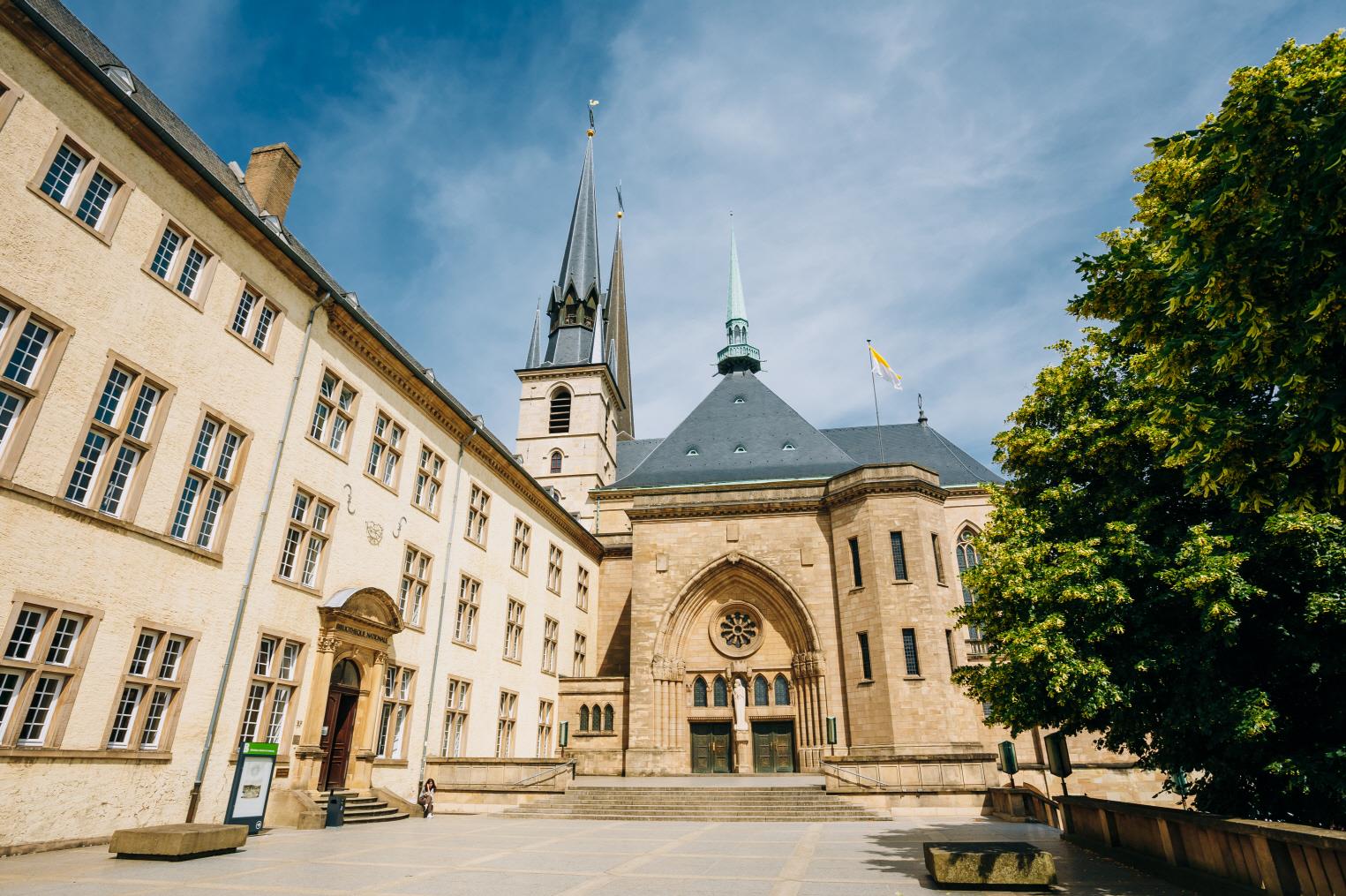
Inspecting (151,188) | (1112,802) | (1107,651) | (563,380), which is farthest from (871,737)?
(563,380)

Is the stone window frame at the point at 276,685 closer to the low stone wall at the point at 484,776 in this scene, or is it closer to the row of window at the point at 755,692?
the low stone wall at the point at 484,776

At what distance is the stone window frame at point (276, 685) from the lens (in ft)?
45.5

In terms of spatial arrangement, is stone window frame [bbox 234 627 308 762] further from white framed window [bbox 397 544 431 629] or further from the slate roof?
the slate roof

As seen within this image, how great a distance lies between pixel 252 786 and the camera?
12.6 m

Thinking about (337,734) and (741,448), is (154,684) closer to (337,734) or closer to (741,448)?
(337,734)

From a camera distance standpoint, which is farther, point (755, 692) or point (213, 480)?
point (755, 692)

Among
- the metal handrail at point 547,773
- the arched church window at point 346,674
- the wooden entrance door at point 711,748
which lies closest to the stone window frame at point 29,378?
the arched church window at point 346,674

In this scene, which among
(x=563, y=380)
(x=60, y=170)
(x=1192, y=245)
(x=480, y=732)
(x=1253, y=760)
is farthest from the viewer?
(x=563, y=380)

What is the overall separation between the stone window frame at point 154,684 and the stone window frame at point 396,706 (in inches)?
224

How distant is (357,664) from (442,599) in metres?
3.62

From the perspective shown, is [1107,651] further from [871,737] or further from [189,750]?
[871,737]

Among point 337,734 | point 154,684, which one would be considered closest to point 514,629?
point 337,734

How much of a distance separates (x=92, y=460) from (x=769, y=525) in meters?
23.2

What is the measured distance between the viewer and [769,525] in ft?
99.1
